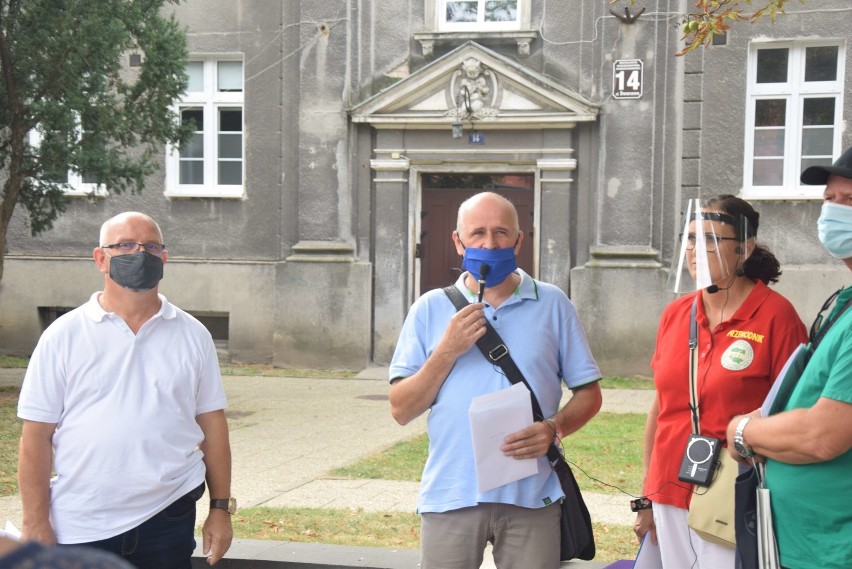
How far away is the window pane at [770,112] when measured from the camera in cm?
1474

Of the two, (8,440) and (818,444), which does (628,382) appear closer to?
(8,440)

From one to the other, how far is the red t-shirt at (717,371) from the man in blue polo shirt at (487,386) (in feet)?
0.95

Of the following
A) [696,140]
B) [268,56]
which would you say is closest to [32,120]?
[268,56]

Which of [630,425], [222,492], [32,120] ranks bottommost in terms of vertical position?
[630,425]

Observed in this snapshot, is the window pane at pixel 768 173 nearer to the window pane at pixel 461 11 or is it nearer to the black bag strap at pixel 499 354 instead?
the window pane at pixel 461 11

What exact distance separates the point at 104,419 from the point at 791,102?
12782 mm

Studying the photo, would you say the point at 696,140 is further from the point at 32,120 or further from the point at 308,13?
the point at 32,120

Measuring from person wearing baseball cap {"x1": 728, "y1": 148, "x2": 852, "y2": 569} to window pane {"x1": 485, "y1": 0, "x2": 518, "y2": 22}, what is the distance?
12.7 metres

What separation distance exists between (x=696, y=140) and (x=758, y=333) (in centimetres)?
1140

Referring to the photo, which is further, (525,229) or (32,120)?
(525,229)

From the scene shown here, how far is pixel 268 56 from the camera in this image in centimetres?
1611

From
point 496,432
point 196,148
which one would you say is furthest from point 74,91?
point 496,432

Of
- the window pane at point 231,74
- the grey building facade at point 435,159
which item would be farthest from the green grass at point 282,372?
the window pane at point 231,74

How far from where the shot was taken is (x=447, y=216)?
15.8 metres
